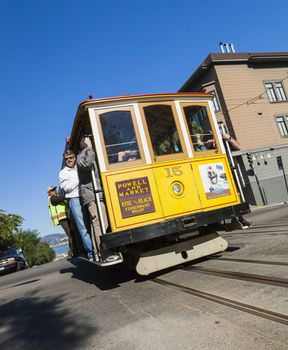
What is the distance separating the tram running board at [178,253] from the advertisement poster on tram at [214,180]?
763 mm

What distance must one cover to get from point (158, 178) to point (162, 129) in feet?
3.50

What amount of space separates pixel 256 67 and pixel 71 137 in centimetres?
2600

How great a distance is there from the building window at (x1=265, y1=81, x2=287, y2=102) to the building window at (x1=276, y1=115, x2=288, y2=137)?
5.14ft

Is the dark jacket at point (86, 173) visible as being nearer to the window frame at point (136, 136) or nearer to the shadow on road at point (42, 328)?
the window frame at point (136, 136)

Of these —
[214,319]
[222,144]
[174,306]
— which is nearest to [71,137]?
[222,144]

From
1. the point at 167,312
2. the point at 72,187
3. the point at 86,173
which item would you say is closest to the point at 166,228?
the point at 86,173

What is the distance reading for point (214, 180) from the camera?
646cm

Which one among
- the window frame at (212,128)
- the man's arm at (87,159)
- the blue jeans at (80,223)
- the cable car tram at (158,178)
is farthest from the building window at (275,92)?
the man's arm at (87,159)

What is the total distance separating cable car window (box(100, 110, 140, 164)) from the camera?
5953mm

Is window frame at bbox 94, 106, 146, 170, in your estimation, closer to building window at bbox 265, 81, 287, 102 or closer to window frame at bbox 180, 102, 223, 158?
window frame at bbox 180, 102, 223, 158

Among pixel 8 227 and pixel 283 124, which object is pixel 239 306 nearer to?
pixel 283 124

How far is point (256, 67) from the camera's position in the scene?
29766 mm

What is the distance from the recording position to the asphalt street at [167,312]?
3012 millimetres

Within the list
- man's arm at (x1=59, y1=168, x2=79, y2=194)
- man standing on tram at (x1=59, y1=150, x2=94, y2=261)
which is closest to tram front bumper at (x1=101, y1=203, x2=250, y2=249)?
man standing on tram at (x1=59, y1=150, x2=94, y2=261)
